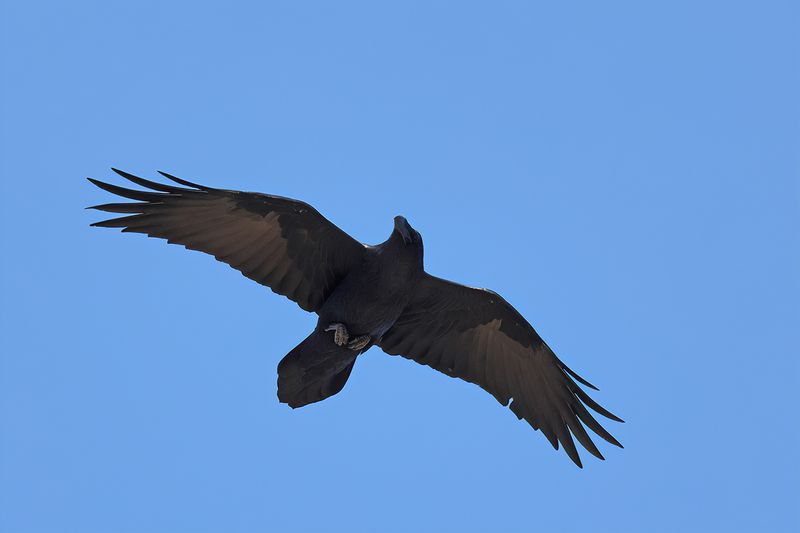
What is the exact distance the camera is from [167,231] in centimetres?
1263

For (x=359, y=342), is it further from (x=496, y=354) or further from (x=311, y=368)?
(x=496, y=354)

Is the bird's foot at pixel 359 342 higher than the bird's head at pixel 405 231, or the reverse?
the bird's head at pixel 405 231

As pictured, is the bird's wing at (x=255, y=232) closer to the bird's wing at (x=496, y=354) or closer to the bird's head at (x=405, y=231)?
the bird's head at (x=405, y=231)

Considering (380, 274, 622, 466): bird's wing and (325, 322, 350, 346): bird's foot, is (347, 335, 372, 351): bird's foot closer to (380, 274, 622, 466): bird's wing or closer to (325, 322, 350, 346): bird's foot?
(325, 322, 350, 346): bird's foot

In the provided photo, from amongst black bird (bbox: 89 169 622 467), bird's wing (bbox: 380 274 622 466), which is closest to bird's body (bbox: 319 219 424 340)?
black bird (bbox: 89 169 622 467)

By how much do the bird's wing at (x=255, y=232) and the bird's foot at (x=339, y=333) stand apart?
1.82ft

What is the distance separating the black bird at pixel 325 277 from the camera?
12.7m

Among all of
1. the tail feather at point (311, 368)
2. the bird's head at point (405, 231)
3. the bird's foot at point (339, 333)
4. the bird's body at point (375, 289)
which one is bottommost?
the tail feather at point (311, 368)

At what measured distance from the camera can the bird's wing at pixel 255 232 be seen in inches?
493

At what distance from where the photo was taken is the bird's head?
12672 millimetres

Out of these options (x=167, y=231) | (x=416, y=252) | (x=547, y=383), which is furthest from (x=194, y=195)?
(x=547, y=383)

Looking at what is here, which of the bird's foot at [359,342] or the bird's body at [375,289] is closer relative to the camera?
the bird's body at [375,289]

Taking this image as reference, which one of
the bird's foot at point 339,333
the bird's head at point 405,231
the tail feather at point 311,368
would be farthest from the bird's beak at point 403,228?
the tail feather at point 311,368

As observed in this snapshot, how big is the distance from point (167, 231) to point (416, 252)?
2.71m
